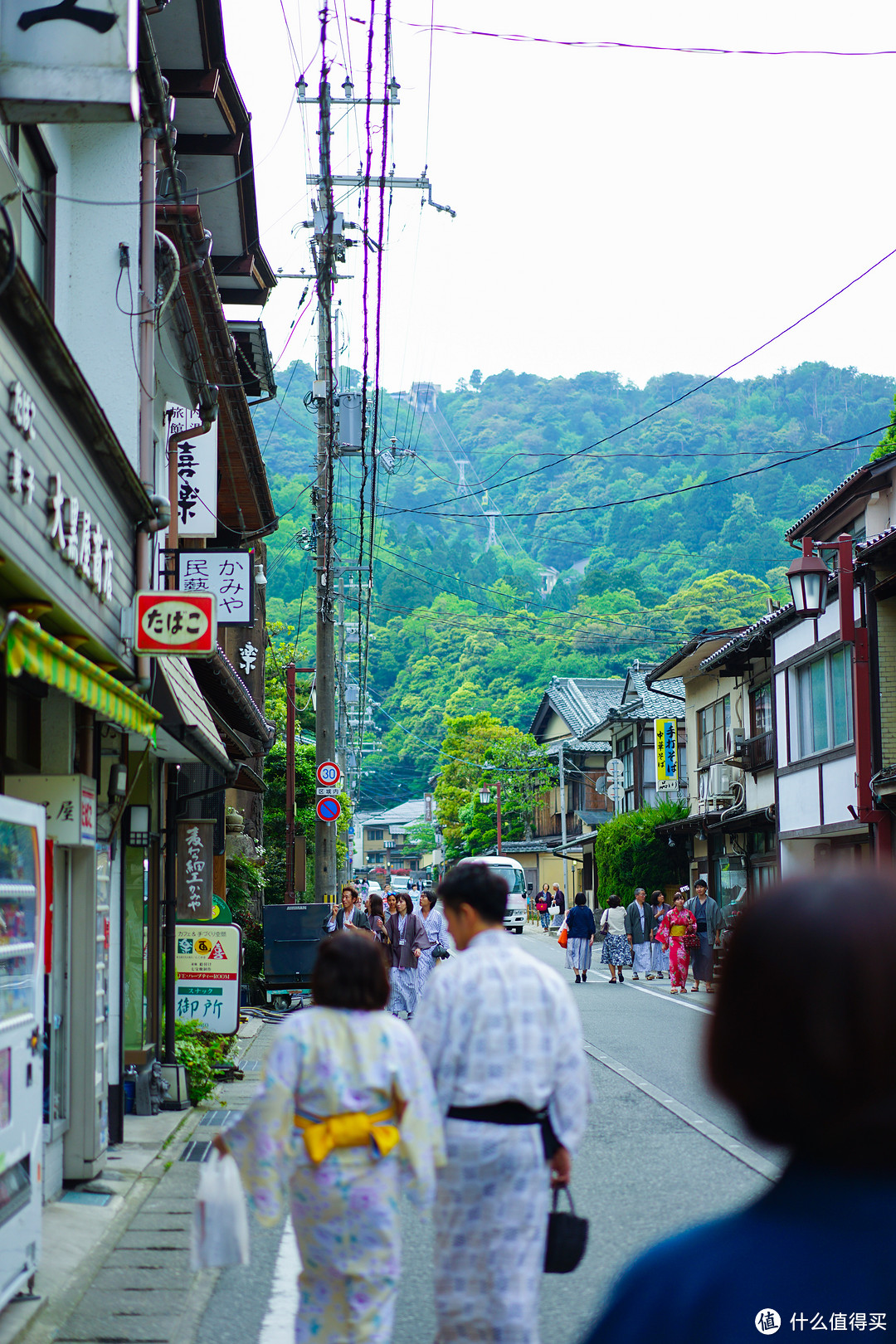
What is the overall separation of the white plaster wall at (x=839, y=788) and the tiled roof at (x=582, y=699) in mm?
39126

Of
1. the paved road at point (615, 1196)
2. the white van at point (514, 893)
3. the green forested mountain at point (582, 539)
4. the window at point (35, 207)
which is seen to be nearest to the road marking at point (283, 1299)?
the paved road at point (615, 1196)

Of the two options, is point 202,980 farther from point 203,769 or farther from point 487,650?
point 487,650

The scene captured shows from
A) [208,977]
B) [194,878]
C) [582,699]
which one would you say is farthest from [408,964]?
[582,699]

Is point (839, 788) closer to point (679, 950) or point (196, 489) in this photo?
point (679, 950)

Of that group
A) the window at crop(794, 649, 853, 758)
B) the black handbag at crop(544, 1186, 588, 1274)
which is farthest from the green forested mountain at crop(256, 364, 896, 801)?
the black handbag at crop(544, 1186, 588, 1274)

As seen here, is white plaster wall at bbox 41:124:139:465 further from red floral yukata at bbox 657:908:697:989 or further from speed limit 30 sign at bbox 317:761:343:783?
red floral yukata at bbox 657:908:697:989

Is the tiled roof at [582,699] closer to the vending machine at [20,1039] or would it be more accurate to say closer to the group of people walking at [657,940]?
the group of people walking at [657,940]

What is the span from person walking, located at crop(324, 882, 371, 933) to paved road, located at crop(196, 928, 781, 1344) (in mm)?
4607

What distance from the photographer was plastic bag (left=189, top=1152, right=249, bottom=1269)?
4035 millimetres

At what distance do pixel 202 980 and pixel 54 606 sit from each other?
7868 mm

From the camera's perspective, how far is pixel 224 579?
13062mm

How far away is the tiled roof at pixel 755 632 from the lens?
77.0 ft

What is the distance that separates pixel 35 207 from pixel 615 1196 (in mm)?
7199

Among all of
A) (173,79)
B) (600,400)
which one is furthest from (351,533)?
(600,400)
